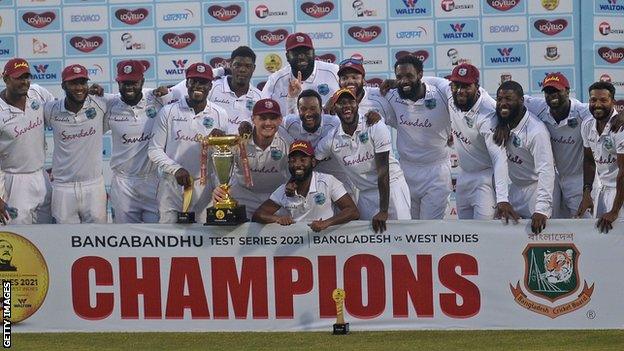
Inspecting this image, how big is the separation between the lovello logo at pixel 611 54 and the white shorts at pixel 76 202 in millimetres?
4950

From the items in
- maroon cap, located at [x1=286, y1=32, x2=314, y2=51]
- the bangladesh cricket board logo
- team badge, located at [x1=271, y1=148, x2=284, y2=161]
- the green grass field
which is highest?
maroon cap, located at [x1=286, y1=32, x2=314, y2=51]

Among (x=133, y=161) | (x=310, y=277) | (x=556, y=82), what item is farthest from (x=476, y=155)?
(x=133, y=161)

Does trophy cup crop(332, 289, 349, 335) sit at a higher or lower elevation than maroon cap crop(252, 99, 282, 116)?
lower

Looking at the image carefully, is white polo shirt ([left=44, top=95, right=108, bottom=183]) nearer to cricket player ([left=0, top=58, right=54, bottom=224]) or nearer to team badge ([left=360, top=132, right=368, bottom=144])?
cricket player ([left=0, top=58, right=54, bottom=224])

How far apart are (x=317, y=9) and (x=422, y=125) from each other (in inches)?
103

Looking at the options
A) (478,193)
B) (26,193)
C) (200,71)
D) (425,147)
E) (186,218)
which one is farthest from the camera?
(425,147)

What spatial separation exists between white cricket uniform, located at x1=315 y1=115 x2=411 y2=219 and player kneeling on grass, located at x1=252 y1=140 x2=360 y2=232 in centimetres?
31

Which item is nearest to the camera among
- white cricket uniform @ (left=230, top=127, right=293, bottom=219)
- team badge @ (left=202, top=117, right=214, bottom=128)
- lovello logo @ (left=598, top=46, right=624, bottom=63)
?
white cricket uniform @ (left=230, top=127, right=293, bottom=219)

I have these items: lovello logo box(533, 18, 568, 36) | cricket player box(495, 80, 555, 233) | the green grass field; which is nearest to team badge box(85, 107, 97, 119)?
the green grass field

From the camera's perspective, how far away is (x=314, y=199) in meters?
11.1

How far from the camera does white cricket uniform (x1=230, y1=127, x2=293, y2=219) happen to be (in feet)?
37.5

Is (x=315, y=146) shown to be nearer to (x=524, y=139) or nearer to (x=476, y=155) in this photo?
(x=476, y=155)

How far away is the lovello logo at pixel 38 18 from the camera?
1438cm

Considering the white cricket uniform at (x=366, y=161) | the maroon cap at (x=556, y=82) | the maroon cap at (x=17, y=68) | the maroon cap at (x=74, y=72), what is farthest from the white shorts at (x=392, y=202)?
the maroon cap at (x=17, y=68)
